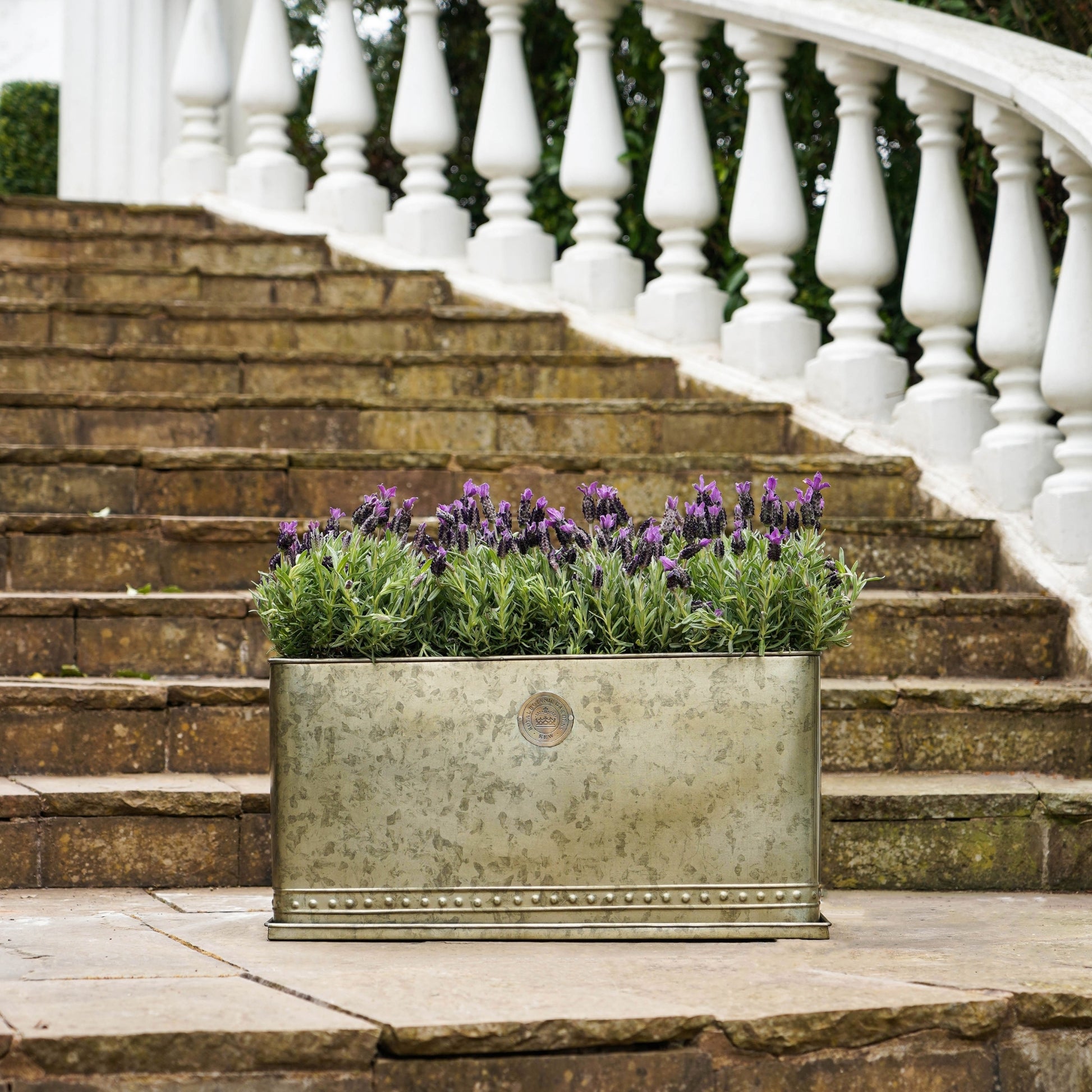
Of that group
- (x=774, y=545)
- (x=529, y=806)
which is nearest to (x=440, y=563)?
(x=529, y=806)

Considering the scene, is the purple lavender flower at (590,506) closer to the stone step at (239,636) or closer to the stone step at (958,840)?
→ the stone step at (958,840)

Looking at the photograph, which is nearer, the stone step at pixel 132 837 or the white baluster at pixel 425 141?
the stone step at pixel 132 837

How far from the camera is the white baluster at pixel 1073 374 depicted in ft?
11.0

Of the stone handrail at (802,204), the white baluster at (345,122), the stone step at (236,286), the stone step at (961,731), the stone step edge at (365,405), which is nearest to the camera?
the stone step at (961,731)

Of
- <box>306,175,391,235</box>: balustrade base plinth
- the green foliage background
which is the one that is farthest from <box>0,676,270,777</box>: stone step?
<box>306,175,391,235</box>: balustrade base plinth

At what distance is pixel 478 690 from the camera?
2.15 m

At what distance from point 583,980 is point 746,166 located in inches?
117

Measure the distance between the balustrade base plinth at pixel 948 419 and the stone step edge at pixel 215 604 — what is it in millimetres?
597

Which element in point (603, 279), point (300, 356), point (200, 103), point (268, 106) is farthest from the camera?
point (200, 103)

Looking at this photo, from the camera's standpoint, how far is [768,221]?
14.1 ft

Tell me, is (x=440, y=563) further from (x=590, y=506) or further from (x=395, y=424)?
(x=395, y=424)

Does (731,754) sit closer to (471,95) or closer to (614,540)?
(614,540)

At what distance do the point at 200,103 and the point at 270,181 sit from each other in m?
0.67

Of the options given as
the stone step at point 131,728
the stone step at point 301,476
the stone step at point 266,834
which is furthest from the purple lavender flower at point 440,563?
the stone step at point 301,476
